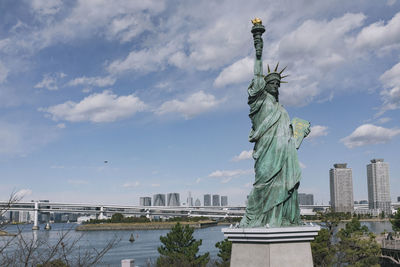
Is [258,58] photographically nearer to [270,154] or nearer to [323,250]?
[270,154]

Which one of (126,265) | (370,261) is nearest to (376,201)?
(370,261)

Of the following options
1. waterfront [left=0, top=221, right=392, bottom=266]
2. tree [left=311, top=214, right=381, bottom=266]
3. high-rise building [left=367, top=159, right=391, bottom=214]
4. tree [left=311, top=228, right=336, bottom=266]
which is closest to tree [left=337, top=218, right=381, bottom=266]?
tree [left=311, top=214, right=381, bottom=266]

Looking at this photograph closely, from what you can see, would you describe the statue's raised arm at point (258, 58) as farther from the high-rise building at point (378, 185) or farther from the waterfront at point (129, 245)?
the high-rise building at point (378, 185)

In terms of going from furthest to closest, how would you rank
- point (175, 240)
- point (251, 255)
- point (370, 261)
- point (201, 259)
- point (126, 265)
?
point (175, 240)
point (201, 259)
point (370, 261)
point (126, 265)
point (251, 255)

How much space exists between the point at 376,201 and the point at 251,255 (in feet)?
646

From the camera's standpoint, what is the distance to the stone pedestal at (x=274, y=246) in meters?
11.6

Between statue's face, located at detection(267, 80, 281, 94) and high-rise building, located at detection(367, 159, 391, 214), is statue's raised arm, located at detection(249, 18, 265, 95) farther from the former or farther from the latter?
high-rise building, located at detection(367, 159, 391, 214)

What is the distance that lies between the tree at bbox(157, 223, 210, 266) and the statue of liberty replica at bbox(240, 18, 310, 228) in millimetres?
13452

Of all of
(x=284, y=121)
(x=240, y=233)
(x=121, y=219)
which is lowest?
(x=121, y=219)

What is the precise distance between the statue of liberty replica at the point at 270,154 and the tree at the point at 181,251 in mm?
13452

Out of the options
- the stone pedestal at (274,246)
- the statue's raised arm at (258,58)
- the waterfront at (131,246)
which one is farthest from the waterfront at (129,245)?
the statue's raised arm at (258,58)

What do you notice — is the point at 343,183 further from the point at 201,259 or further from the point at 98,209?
the point at 201,259

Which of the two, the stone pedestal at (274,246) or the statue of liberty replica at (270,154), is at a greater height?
the statue of liberty replica at (270,154)

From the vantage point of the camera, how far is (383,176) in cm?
19275
